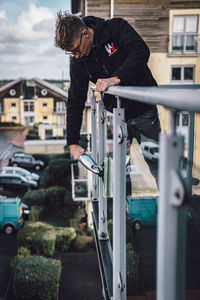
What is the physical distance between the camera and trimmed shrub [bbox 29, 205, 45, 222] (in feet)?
53.1

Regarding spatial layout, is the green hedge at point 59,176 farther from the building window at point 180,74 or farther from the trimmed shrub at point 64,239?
the building window at point 180,74

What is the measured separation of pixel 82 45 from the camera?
Answer: 204cm

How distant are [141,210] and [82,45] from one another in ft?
3.56

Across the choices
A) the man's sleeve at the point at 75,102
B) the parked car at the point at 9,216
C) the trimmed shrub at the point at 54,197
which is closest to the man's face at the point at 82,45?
the man's sleeve at the point at 75,102

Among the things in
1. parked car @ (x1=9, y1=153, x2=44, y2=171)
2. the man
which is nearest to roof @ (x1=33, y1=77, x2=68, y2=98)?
parked car @ (x1=9, y1=153, x2=44, y2=171)

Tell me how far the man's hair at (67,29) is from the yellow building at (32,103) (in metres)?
34.2

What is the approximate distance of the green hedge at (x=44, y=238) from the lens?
39.1 ft

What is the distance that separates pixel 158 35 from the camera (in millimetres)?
12031

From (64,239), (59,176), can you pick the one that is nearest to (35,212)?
(64,239)

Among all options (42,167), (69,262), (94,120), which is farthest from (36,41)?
(94,120)

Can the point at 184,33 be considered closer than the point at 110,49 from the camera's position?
No

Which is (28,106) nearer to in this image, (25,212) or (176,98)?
(25,212)

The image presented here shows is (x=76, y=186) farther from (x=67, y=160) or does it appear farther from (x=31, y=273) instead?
(x=67, y=160)

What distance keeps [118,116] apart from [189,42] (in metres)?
12.3
